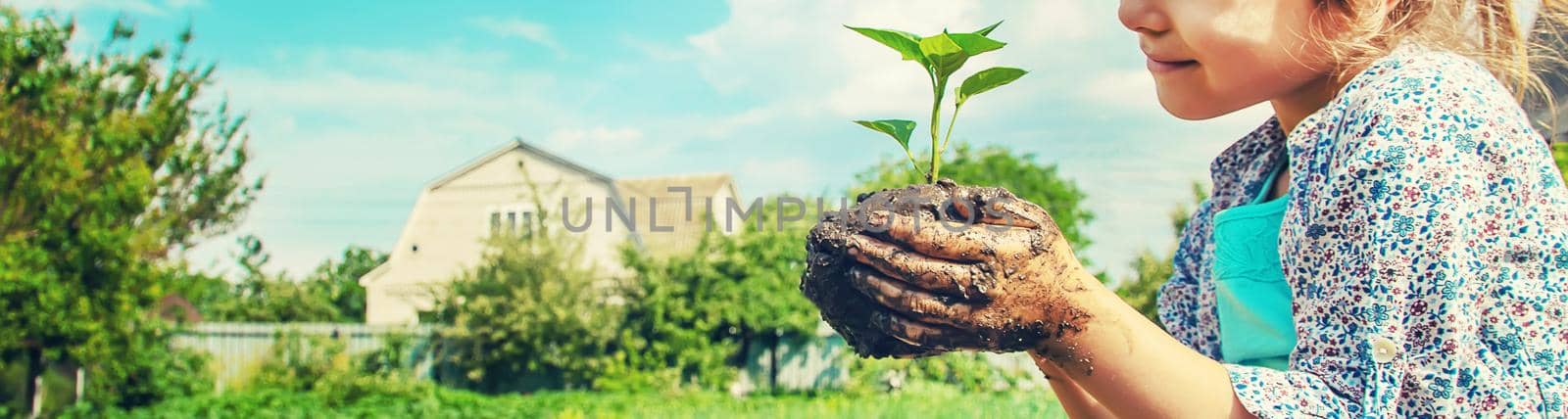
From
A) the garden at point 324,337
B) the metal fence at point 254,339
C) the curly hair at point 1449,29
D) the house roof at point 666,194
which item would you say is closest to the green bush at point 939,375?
the garden at point 324,337

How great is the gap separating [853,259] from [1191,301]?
2.41 feet

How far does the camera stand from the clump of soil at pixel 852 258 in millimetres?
845

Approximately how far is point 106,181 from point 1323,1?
418 inches

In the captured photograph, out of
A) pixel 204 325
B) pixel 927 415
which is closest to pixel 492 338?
pixel 204 325

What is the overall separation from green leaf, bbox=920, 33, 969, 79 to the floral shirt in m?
0.34

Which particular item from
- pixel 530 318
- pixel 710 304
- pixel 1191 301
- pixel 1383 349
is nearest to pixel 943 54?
pixel 1383 349

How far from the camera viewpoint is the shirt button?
87 cm

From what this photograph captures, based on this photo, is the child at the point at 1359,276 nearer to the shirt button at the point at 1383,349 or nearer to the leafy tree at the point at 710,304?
the shirt button at the point at 1383,349

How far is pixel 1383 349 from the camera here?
34.2 inches

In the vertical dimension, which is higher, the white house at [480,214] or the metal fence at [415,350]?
the white house at [480,214]

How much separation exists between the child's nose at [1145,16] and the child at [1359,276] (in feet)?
0.05

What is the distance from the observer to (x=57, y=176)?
9.04 m

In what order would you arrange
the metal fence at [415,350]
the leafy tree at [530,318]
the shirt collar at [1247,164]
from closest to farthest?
the shirt collar at [1247,164] < the leafy tree at [530,318] < the metal fence at [415,350]

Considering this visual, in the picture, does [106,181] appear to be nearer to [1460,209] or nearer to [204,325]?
[204,325]
